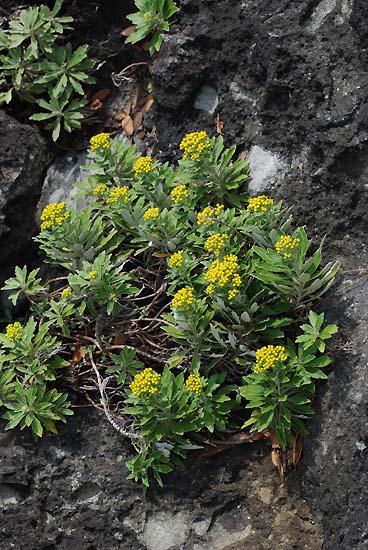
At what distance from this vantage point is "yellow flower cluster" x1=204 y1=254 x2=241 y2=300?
4.23m

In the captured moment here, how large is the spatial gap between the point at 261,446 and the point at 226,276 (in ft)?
3.27

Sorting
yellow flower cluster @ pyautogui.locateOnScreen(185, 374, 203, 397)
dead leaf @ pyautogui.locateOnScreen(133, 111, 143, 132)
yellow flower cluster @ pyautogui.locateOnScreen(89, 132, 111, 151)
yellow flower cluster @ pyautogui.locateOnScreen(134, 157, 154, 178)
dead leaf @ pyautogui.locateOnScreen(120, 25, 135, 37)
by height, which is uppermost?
dead leaf @ pyautogui.locateOnScreen(120, 25, 135, 37)

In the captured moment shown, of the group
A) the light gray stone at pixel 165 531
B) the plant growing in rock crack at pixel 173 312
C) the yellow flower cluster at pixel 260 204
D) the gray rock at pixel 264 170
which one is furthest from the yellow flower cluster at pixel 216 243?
the light gray stone at pixel 165 531

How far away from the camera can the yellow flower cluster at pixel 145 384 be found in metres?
4.22

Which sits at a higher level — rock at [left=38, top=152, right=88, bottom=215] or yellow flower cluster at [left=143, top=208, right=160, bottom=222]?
yellow flower cluster at [left=143, top=208, right=160, bottom=222]

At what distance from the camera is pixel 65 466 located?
184 inches

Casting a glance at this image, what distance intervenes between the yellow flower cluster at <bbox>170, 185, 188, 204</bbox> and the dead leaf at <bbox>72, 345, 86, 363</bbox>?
1.05m

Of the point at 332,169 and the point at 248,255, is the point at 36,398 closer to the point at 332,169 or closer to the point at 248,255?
the point at 248,255

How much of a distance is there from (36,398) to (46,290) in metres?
0.76

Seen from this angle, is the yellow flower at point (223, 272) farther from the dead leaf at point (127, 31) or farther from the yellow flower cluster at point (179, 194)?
→ the dead leaf at point (127, 31)

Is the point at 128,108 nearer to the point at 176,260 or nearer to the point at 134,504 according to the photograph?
the point at 176,260

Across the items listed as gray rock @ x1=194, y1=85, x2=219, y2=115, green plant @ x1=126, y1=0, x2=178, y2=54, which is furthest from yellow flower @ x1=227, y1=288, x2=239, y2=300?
green plant @ x1=126, y1=0, x2=178, y2=54

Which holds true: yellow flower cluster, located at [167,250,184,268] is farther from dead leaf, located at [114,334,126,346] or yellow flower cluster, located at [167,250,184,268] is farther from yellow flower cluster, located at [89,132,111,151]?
yellow flower cluster, located at [89,132,111,151]

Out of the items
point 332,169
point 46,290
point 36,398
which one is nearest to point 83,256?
point 46,290
